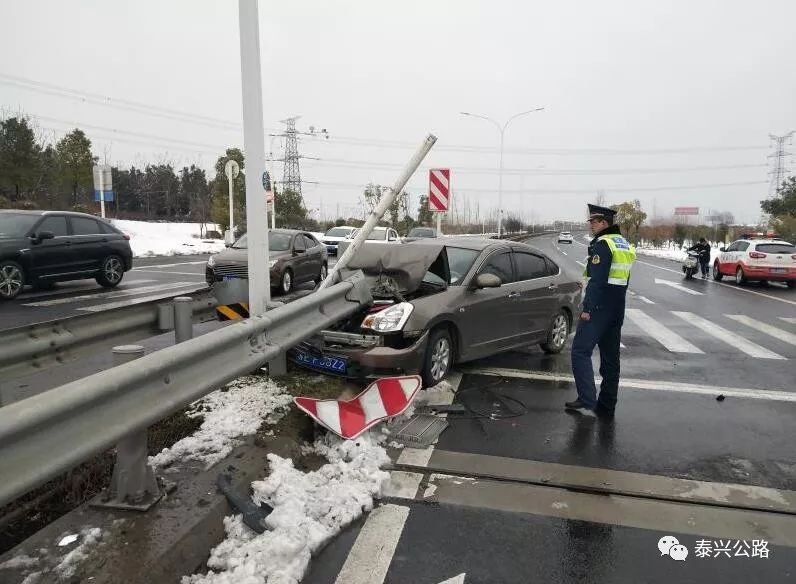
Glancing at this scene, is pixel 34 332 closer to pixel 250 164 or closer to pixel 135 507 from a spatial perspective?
pixel 135 507

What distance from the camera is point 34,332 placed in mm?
3850

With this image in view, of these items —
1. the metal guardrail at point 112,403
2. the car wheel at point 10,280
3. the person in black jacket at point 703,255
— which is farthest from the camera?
the person in black jacket at point 703,255

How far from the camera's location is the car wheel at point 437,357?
6070mm

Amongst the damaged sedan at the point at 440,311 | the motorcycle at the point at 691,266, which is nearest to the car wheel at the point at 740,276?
the motorcycle at the point at 691,266

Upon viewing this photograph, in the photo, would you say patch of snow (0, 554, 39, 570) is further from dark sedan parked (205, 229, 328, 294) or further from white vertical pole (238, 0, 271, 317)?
dark sedan parked (205, 229, 328, 294)

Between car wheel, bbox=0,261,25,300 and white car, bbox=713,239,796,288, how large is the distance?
21052 mm

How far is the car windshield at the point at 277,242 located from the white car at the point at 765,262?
15.5 metres

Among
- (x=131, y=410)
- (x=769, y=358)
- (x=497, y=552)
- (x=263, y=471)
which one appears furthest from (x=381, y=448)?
(x=769, y=358)

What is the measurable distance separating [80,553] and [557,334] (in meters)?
6.93

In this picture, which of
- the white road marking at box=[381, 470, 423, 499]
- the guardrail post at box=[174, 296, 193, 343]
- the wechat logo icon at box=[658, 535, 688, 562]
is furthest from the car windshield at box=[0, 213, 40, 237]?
the wechat logo icon at box=[658, 535, 688, 562]

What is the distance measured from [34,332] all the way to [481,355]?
184 inches

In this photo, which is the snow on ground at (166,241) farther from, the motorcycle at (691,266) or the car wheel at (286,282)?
the motorcycle at (691,266)

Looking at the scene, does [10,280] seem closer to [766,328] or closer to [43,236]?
[43,236]

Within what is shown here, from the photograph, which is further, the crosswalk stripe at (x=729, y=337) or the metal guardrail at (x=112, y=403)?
the crosswalk stripe at (x=729, y=337)
